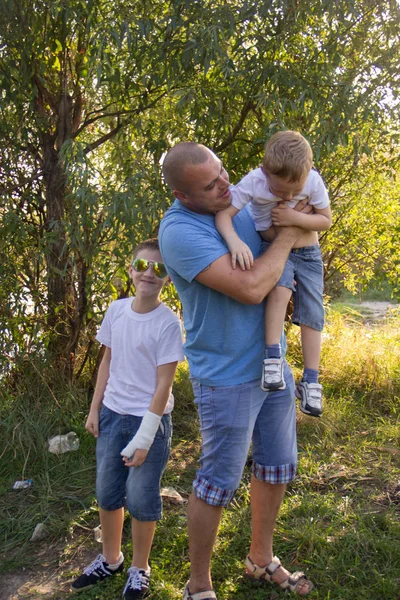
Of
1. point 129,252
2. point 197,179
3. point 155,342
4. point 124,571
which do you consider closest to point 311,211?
point 197,179

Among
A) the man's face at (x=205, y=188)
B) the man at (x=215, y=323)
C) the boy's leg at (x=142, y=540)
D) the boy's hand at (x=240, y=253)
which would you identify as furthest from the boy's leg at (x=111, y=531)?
the man's face at (x=205, y=188)

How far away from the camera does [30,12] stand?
4008mm

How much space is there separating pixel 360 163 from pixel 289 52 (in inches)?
66.1

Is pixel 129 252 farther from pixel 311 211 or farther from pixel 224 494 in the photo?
pixel 224 494

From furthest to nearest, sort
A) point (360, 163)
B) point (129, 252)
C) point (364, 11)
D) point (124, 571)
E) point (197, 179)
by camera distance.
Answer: point (360, 163), point (364, 11), point (129, 252), point (124, 571), point (197, 179)

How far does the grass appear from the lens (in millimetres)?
2887

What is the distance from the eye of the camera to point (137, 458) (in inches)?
100.0

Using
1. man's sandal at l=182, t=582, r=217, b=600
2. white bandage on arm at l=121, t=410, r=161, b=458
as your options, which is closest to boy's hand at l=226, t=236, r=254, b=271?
white bandage on arm at l=121, t=410, r=161, b=458

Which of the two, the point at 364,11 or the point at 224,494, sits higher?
the point at 364,11

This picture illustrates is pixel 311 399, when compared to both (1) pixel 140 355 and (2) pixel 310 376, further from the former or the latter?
(1) pixel 140 355

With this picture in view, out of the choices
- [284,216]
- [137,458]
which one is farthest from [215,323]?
[137,458]

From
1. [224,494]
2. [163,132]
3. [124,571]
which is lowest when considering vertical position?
[124,571]

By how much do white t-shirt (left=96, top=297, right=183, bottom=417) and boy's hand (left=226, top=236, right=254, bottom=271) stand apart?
0.56 meters

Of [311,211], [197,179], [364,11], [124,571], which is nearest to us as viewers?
[197,179]
